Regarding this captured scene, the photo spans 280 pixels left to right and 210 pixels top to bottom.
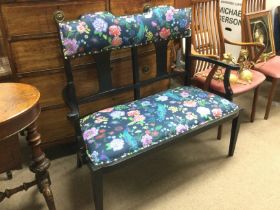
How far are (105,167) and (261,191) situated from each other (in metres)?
1.04

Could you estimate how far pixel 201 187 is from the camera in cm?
179

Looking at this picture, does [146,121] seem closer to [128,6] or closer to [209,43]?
[128,6]

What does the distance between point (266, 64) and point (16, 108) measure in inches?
82.6

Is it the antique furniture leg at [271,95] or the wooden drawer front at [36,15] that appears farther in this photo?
the antique furniture leg at [271,95]

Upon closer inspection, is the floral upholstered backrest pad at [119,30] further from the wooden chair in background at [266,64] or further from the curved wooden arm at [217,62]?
the wooden chair in background at [266,64]

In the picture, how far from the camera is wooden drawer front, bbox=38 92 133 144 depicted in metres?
1.85

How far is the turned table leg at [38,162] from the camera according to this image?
1.35m

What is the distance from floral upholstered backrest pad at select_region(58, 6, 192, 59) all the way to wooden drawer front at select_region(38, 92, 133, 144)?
50 centimetres

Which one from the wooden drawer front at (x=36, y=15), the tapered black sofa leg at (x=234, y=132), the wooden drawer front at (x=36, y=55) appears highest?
the wooden drawer front at (x=36, y=15)

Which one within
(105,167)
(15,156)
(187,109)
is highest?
(187,109)

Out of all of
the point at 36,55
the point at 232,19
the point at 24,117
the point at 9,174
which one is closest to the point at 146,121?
the point at 24,117

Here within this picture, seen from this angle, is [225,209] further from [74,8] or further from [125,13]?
[74,8]

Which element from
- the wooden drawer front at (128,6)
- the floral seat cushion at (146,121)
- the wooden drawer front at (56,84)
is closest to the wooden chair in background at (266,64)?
the floral seat cushion at (146,121)

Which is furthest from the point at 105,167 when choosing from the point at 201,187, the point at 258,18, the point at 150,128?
the point at 258,18
